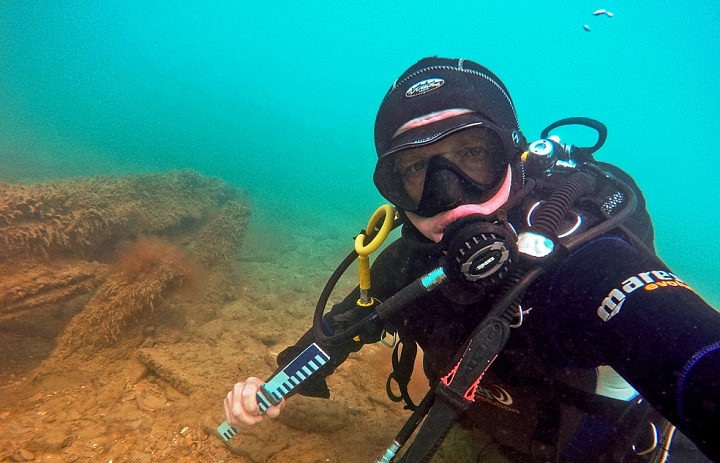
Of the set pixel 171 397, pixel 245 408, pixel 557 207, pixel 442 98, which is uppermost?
pixel 442 98

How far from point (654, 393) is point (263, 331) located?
17.4 feet

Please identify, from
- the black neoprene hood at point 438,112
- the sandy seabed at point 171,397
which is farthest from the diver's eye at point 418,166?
the sandy seabed at point 171,397

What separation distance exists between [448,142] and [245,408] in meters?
2.52

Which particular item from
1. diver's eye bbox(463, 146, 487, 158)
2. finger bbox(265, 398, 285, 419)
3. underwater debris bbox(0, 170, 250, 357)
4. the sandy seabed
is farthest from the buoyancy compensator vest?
underwater debris bbox(0, 170, 250, 357)

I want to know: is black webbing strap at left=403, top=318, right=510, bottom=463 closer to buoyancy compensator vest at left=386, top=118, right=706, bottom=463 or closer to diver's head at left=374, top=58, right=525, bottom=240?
buoyancy compensator vest at left=386, top=118, right=706, bottom=463

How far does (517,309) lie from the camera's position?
1.57 metres

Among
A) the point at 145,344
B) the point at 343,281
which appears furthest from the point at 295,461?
the point at 343,281

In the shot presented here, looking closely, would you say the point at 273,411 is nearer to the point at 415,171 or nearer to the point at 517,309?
the point at 517,309

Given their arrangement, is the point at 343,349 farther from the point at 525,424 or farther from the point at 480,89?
the point at 480,89

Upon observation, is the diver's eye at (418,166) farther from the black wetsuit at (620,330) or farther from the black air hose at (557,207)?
the black air hose at (557,207)

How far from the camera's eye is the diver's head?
220 cm

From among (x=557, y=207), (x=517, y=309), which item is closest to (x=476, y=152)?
(x=557, y=207)

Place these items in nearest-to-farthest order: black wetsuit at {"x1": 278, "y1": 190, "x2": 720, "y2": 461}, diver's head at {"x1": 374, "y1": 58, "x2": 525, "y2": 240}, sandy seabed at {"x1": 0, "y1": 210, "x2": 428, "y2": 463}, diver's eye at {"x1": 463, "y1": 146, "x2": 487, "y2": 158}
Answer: black wetsuit at {"x1": 278, "y1": 190, "x2": 720, "y2": 461}
diver's head at {"x1": 374, "y1": 58, "x2": 525, "y2": 240}
diver's eye at {"x1": 463, "y1": 146, "x2": 487, "y2": 158}
sandy seabed at {"x1": 0, "y1": 210, "x2": 428, "y2": 463}

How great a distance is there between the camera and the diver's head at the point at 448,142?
2.20 metres
